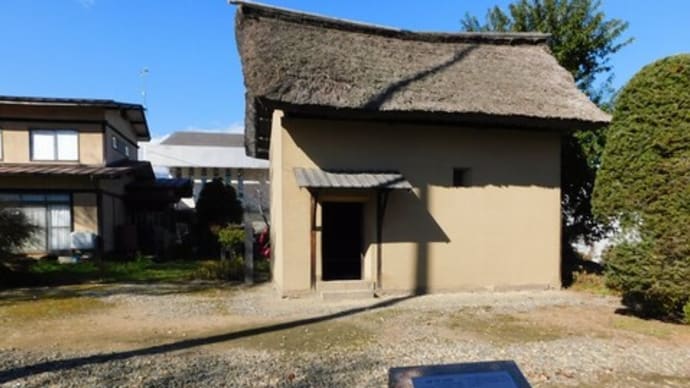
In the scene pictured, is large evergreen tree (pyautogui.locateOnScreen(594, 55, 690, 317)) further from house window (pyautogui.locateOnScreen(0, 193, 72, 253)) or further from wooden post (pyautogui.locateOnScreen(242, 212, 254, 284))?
house window (pyautogui.locateOnScreen(0, 193, 72, 253))

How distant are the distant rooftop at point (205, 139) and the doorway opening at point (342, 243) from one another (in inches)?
1284

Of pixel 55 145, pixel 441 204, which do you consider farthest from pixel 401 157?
pixel 55 145

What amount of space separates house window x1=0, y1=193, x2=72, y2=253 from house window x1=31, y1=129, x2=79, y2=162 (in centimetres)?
164

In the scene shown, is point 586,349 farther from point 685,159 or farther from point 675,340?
point 685,159

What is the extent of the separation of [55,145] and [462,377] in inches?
754

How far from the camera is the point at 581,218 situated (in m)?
14.9

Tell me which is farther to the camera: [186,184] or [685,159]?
[186,184]

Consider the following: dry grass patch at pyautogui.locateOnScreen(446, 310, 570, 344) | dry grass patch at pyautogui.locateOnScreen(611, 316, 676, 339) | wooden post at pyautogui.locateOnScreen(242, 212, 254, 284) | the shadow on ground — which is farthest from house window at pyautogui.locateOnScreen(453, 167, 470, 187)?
wooden post at pyautogui.locateOnScreen(242, 212, 254, 284)

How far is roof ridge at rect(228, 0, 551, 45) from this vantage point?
11031 mm

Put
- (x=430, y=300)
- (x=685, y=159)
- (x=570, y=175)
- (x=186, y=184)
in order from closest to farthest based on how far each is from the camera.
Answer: (x=685, y=159), (x=430, y=300), (x=570, y=175), (x=186, y=184)

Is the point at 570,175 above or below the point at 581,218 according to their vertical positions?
above

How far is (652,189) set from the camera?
24.0 feet

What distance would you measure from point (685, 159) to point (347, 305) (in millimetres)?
6440

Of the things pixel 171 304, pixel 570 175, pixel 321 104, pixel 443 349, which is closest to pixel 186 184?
pixel 171 304
